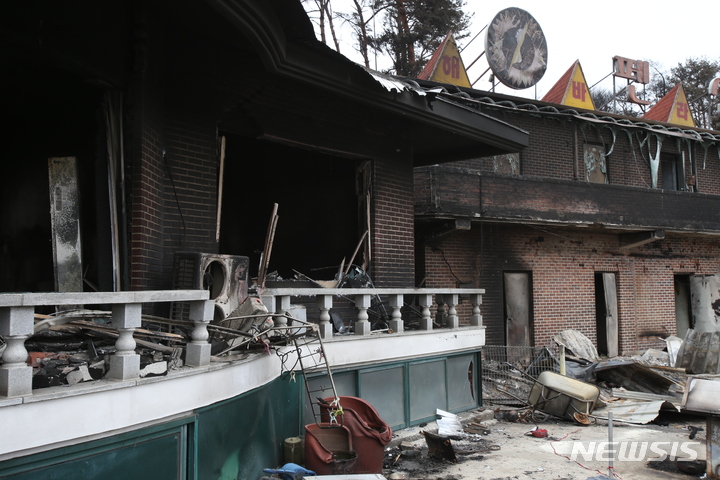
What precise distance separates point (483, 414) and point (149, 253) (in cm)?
621

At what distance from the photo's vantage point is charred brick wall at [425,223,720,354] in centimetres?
1413

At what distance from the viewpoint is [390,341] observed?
8.05m

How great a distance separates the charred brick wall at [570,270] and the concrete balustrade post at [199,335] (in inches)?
368

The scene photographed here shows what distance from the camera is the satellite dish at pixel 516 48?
1623 centimetres

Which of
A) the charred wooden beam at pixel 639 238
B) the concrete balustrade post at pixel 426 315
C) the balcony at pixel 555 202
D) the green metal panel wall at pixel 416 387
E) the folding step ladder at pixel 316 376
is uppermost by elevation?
the balcony at pixel 555 202

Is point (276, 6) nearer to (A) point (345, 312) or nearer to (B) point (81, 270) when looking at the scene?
(B) point (81, 270)

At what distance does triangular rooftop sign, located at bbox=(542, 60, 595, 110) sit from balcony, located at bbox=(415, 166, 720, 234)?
3357mm

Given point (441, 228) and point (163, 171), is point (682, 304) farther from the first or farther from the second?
point (163, 171)

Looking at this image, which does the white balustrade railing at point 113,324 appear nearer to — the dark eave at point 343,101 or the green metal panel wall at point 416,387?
the dark eave at point 343,101

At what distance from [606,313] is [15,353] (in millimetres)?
15697

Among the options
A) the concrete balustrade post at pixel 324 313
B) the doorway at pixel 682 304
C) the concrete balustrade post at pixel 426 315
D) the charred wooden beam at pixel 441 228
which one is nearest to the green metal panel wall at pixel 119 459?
the concrete balustrade post at pixel 324 313

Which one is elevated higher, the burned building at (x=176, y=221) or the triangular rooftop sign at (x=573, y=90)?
the triangular rooftop sign at (x=573, y=90)

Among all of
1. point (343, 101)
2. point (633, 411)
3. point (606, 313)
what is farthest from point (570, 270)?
point (343, 101)

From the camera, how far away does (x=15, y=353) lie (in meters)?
3.20
